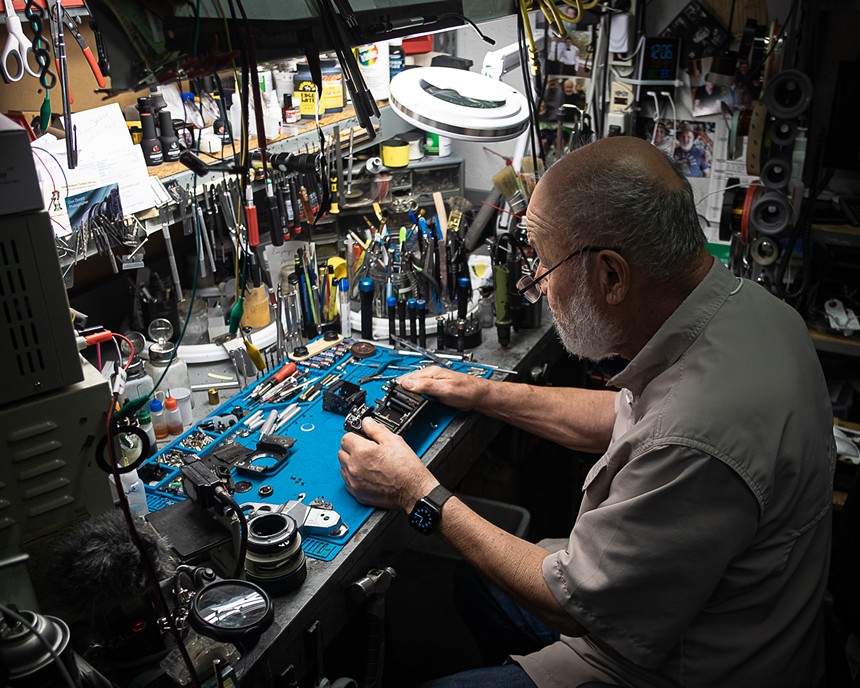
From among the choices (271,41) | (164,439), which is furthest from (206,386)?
(271,41)

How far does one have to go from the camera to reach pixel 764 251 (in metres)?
2.46

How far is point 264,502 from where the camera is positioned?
1.56 metres

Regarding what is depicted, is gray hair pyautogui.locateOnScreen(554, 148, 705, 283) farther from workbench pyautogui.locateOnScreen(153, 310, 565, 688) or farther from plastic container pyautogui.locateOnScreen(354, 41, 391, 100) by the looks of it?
plastic container pyautogui.locateOnScreen(354, 41, 391, 100)

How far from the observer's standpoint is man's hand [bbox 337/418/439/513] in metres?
1.54

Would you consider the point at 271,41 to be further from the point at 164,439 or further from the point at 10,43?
the point at 164,439

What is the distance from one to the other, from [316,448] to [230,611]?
2.13 feet

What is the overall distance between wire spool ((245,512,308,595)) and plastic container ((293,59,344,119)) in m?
1.56

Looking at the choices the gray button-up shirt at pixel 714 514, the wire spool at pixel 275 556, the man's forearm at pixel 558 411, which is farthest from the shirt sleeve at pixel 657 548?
the man's forearm at pixel 558 411

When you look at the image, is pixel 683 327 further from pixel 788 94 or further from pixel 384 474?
pixel 788 94

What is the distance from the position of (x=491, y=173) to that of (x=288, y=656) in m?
2.50

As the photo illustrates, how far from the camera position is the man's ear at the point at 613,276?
1351 millimetres

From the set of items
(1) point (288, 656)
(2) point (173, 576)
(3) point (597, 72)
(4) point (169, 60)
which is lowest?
(1) point (288, 656)

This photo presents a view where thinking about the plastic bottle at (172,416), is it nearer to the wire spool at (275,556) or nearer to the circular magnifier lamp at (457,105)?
the wire spool at (275,556)

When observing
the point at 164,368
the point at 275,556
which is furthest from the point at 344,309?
the point at 275,556
